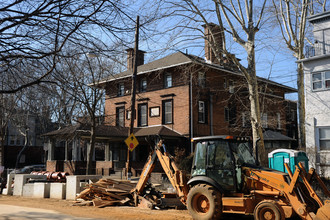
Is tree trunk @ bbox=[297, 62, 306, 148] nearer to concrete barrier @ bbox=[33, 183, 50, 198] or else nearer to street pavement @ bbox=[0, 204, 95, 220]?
concrete barrier @ bbox=[33, 183, 50, 198]

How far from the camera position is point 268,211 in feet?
31.1

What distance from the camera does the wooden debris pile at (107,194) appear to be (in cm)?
1487

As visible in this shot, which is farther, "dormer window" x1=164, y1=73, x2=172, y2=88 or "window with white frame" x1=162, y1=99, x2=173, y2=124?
"dormer window" x1=164, y1=73, x2=172, y2=88

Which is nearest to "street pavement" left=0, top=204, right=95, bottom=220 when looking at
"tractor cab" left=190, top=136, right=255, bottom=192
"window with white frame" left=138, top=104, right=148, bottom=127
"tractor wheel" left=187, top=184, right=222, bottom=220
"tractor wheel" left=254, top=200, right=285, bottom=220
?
"tractor wheel" left=187, top=184, right=222, bottom=220

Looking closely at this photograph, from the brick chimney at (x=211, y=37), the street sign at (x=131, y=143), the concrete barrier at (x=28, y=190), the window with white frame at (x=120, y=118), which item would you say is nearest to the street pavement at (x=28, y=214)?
the street sign at (x=131, y=143)

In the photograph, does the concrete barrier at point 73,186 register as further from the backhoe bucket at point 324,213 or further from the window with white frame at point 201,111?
the window with white frame at point 201,111

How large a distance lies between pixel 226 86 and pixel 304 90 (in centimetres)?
1078

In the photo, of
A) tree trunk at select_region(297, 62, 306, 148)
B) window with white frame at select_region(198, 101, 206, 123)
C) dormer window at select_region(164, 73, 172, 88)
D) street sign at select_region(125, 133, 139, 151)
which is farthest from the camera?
dormer window at select_region(164, 73, 172, 88)

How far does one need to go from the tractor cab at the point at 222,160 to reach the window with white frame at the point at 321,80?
48.5 feet

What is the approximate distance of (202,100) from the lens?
1303 inches

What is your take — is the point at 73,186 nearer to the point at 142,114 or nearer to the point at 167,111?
the point at 167,111

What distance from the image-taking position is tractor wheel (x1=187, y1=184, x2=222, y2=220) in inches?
412

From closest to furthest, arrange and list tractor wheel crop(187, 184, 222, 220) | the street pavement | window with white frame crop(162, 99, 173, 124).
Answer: tractor wheel crop(187, 184, 222, 220) < the street pavement < window with white frame crop(162, 99, 173, 124)

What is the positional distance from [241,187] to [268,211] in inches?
53.1
